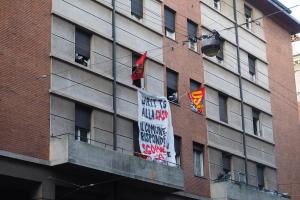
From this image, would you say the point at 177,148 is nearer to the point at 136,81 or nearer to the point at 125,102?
the point at 136,81

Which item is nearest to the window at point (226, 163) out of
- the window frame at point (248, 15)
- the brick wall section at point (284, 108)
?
the brick wall section at point (284, 108)

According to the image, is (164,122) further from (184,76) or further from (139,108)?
(184,76)

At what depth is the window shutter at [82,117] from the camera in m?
24.5

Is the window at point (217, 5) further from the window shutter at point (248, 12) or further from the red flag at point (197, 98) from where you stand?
the red flag at point (197, 98)

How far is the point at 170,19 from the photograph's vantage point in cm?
3108

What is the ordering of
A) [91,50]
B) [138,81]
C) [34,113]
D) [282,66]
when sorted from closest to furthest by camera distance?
[34,113] < [91,50] < [138,81] < [282,66]

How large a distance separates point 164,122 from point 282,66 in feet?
49.1

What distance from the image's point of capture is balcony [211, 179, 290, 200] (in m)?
29.3

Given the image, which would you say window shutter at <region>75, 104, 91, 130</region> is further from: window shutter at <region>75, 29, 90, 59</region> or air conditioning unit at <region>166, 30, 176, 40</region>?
air conditioning unit at <region>166, 30, 176, 40</region>

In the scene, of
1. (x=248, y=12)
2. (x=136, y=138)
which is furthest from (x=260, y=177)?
(x=136, y=138)

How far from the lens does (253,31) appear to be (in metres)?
37.8

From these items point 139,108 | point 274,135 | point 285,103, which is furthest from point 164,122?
point 285,103

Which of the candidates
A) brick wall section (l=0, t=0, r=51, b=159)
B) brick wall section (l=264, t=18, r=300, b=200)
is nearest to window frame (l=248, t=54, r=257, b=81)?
brick wall section (l=264, t=18, r=300, b=200)

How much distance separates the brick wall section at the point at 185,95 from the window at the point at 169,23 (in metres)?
0.20
